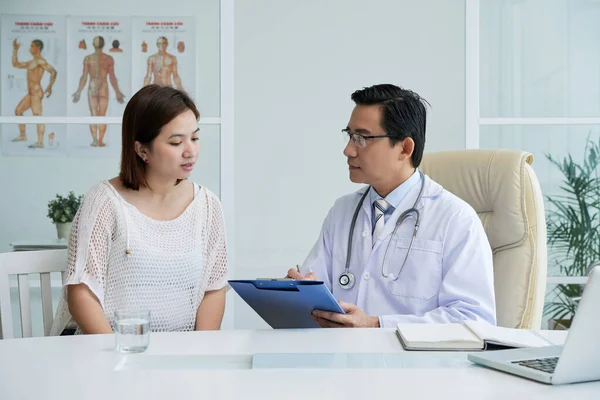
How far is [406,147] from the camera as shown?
2.35 m

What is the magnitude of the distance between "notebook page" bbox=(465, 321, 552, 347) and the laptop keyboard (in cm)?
14

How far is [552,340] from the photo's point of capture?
1.69 m

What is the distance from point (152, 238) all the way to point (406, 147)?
33.1 inches

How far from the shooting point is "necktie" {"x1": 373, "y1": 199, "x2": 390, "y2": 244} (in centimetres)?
230

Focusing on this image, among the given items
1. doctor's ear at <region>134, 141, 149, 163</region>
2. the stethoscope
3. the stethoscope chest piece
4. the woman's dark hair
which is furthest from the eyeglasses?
doctor's ear at <region>134, 141, 149, 163</region>

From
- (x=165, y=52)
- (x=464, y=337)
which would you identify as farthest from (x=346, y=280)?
(x=165, y=52)

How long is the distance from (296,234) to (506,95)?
1273mm

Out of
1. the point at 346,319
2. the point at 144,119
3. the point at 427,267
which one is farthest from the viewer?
the point at 144,119

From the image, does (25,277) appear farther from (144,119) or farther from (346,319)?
(346,319)

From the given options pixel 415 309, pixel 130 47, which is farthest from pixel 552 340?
pixel 130 47

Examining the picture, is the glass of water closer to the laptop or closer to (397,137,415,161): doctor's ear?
the laptop

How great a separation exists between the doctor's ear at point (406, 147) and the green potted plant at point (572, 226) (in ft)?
5.48

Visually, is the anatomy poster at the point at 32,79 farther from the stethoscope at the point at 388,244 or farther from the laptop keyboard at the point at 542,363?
the laptop keyboard at the point at 542,363

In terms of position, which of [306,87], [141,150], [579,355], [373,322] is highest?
[306,87]
